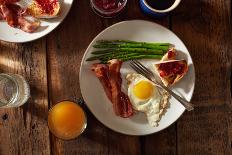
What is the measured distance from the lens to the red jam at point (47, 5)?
1713 millimetres

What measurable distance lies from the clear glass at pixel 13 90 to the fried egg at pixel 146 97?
38cm

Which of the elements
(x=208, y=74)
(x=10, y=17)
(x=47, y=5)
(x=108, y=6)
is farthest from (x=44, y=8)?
(x=208, y=74)

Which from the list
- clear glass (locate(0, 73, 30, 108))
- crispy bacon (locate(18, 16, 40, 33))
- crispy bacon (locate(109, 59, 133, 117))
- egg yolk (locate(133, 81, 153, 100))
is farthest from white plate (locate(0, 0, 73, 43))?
egg yolk (locate(133, 81, 153, 100))

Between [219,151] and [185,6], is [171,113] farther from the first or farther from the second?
[185,6]

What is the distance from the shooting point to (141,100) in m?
1.71

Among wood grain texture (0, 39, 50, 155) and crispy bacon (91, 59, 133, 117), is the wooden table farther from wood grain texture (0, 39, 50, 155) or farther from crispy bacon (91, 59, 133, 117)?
crispy bacon (91, 59, 133, 117)

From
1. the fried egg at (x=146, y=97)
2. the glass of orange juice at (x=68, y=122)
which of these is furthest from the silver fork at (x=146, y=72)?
the glass of orange juice at (x=68, y=122)

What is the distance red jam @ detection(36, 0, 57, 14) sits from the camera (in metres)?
1.71

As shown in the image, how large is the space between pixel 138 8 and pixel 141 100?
0.34 m

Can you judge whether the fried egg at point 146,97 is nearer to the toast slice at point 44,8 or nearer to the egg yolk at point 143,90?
the egg yolk at point 143,90

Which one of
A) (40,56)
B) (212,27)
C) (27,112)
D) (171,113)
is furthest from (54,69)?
(212,27)

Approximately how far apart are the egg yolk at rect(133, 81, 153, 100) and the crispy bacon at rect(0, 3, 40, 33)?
42 centimetres

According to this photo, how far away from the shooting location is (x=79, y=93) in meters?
1.78

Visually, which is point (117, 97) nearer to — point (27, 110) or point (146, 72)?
point (146, 72)
